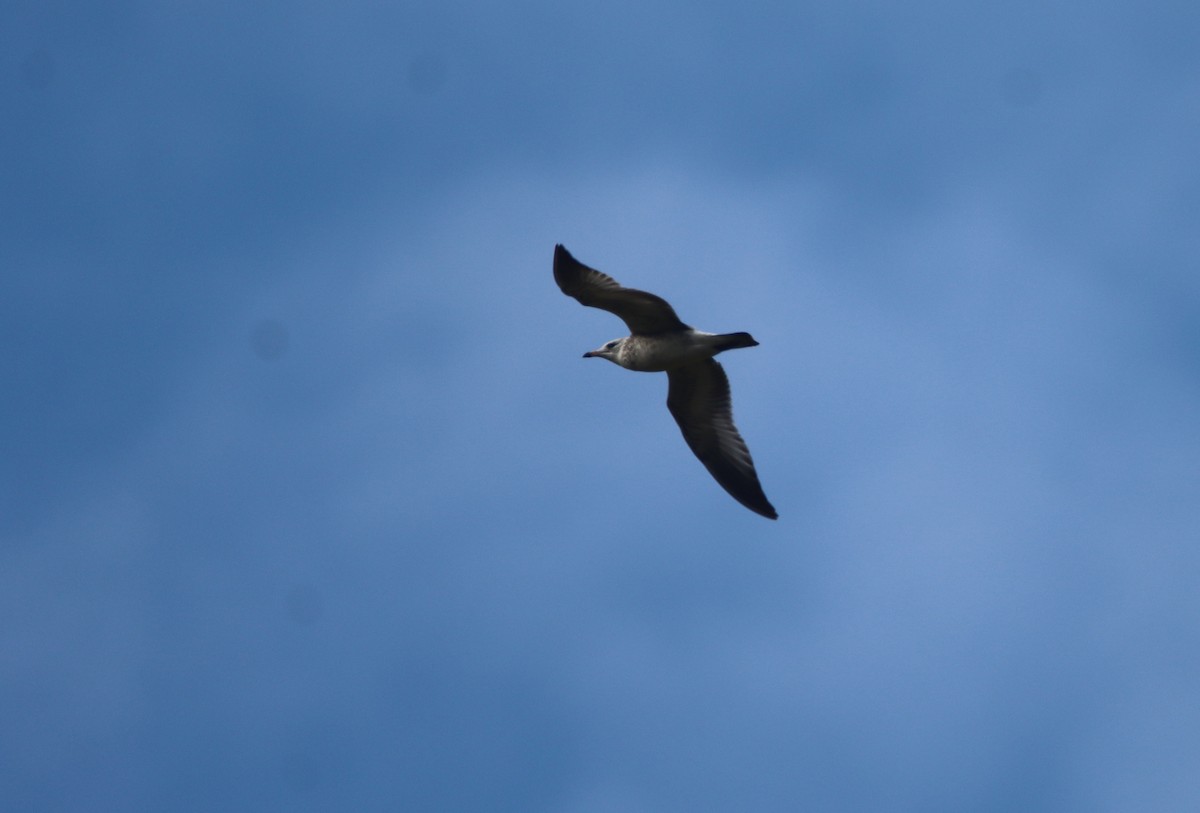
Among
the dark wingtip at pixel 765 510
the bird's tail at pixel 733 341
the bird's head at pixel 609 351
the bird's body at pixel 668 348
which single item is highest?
the bird's head at pixel 609 351

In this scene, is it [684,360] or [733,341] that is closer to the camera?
[733,341]

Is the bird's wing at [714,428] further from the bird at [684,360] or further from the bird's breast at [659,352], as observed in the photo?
the bird's breast at [659,352]

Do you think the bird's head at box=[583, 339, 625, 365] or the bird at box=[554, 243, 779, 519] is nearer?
the bird at box=[554, 243, 779, 519]

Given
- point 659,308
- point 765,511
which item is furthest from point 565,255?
point 765,511

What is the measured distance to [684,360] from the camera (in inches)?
908

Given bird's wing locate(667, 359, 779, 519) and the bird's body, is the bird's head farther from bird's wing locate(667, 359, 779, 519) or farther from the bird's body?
bird's wing locate(667, 359, 779, 519)

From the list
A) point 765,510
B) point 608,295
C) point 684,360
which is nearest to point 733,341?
point 684,360

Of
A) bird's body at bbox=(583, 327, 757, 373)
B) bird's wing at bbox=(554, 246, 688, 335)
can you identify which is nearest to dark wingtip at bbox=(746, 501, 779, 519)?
bird's body at bbox=(583, 327, 757, 373)

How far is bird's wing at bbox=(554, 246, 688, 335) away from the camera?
71.8 ft

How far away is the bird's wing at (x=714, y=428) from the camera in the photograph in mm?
24125

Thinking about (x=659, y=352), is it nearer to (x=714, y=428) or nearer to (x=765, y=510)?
(x=714, y=428)

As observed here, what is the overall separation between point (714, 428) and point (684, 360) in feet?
5.92

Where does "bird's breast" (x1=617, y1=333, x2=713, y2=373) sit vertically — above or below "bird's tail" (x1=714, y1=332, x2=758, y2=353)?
above

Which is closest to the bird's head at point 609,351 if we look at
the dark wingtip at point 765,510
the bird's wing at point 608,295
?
the bird's wing at point 608,295
